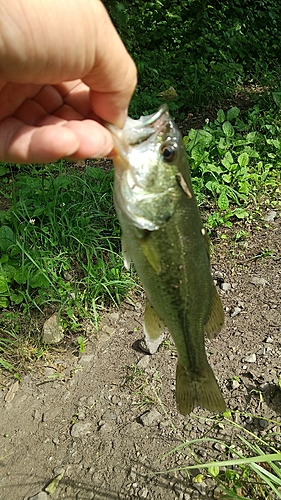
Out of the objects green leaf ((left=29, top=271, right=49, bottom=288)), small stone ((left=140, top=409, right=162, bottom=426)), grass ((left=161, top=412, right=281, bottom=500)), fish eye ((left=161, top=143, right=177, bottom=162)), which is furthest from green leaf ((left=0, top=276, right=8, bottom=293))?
fish eye ((left=161, top=143, right=177, bottom=162))

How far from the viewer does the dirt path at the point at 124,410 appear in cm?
258

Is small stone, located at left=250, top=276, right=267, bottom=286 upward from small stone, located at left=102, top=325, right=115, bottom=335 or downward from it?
downward

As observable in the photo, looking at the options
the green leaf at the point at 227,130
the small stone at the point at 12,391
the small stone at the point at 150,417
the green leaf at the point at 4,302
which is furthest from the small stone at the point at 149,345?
the green leaf at the point at 227,130

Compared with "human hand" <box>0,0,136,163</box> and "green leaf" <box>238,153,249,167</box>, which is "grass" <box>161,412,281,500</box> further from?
"green leaf" <box>238,153,249,167</box>

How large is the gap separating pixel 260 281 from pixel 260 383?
3.13ft

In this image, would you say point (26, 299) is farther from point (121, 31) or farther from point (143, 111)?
point (121, 31)

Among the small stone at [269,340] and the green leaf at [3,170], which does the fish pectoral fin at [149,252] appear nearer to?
the small stone at [269,340]

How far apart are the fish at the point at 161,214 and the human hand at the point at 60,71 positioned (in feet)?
0.28

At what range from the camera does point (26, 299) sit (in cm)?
332

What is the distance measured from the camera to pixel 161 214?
1482mm

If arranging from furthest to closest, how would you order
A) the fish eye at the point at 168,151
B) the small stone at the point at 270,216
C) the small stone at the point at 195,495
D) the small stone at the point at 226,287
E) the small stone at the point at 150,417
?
the small stone at the point at 270,216
the small stone at the point at 226,287
the small stone at the point at 150,417
the small stone at the point at 195,495
the fish eye at the point at 168,151

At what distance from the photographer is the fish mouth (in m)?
1.47

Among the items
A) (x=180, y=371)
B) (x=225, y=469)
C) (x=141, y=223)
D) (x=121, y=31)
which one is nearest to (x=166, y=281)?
(x=141, y=223)

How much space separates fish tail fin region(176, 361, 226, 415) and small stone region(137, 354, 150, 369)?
4.42 feet
